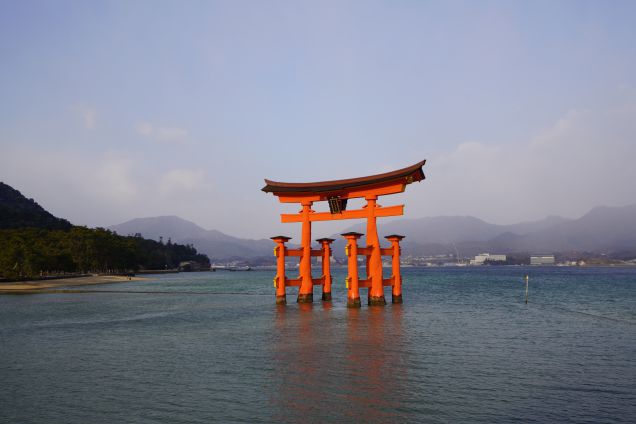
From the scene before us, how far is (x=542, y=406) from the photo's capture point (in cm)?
1137

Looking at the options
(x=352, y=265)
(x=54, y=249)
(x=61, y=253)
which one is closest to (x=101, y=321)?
(x=352, y=265)

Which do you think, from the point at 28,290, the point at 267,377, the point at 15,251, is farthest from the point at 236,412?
the point at 15,251

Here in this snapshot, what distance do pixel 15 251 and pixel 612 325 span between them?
3069 inches

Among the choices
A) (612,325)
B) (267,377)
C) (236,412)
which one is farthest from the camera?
(612,325)

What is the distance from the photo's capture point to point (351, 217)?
32844 millimetres

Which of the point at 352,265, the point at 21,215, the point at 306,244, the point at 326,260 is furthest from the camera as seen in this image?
the point at 21,215

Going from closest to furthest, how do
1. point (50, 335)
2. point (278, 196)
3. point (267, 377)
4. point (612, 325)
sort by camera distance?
1. point (267, 377)
2. point (50, 335)
3. point (612, 325)
4. point (278, 196)

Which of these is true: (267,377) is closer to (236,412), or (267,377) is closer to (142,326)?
(236,412)

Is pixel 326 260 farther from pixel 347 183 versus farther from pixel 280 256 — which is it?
pixel 347 183

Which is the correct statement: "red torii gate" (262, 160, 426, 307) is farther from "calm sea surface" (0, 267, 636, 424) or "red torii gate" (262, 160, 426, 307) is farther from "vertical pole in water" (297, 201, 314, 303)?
"calm sea surface" (0, 267, 636, 424)

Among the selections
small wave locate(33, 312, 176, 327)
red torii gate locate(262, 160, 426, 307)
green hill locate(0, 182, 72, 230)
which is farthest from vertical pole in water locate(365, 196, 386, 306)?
green hill locate(0, 182, 72, 230)

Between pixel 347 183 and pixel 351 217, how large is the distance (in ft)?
8.15

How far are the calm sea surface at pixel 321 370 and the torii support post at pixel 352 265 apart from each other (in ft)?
11.1

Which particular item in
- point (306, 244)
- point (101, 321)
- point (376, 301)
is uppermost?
point (306, 244)
